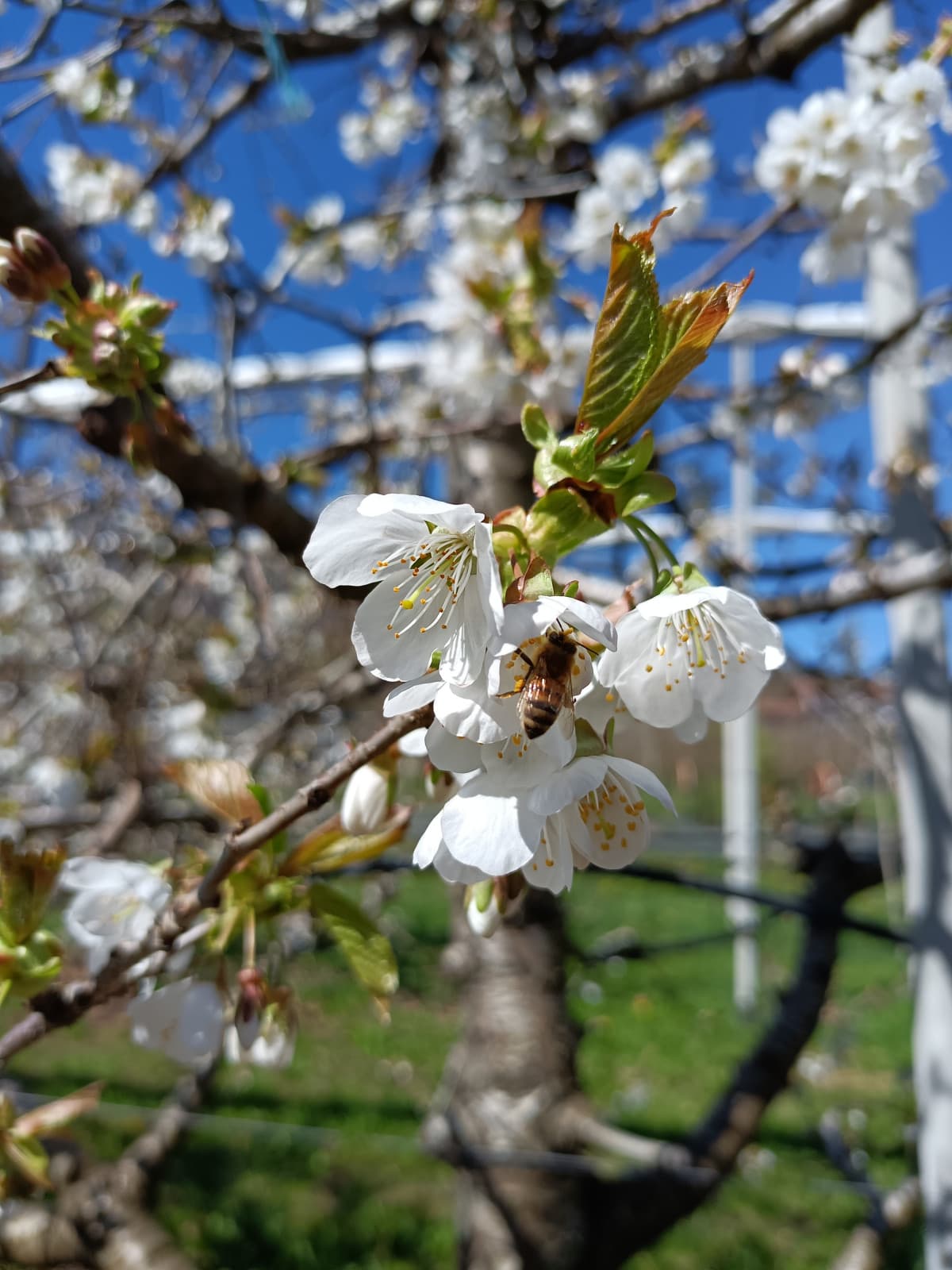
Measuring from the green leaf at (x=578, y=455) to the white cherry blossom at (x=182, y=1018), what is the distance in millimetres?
542

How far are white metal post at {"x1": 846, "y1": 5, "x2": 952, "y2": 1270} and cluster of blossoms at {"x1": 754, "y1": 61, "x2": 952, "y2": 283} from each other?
9 cm

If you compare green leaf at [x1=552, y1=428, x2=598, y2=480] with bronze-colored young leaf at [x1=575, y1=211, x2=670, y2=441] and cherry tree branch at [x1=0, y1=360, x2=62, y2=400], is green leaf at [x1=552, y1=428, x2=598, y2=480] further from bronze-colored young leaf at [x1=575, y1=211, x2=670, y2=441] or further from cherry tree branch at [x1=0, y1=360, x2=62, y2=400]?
cherry tree branch at [x1=0, y1=360, x2=62, y2=400]

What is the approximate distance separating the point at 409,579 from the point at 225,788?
0.69 feet

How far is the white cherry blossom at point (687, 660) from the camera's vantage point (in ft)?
1.71

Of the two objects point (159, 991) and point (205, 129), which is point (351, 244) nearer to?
point (205, 129)

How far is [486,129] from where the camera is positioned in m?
Result: 2.24

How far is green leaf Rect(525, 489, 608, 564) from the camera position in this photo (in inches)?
19.5

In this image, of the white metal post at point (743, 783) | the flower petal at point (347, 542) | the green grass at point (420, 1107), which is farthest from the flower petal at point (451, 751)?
the white metal post at point (743, 783)

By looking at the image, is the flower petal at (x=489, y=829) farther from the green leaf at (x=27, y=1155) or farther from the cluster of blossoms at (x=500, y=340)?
the cluster of blossoms at (x=500, y=340)

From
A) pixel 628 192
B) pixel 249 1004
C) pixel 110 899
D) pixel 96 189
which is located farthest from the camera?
pixel 96 189

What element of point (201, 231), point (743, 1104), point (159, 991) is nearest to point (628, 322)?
point (159, 991)

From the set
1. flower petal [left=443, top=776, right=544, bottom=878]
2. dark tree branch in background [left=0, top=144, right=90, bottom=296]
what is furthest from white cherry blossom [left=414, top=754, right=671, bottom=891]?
dark tree branch in background [left=0, top=144, right=90, bottom=296]

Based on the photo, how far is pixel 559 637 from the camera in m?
0.50

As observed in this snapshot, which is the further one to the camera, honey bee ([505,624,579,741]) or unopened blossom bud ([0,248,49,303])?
Answer: unopened blossom bud ([0,248,49,303])
